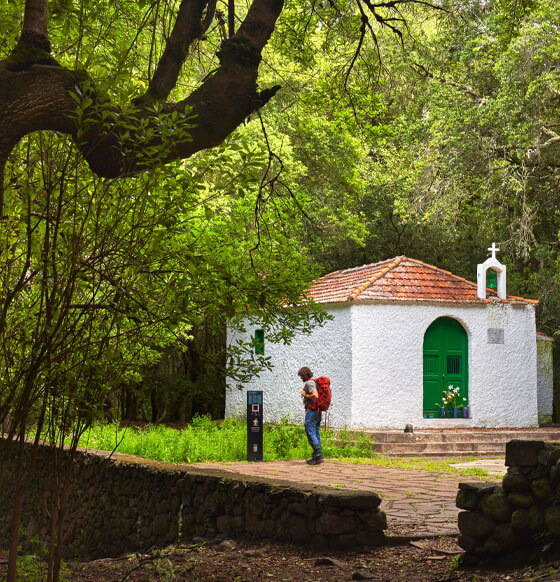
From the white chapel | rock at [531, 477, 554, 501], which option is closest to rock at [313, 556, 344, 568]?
rock at [531, 477, 554, 501]

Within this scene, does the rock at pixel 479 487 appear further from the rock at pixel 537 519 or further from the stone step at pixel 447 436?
the stone step at pixel 447 436

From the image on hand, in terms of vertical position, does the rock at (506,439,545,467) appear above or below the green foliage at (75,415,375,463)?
above

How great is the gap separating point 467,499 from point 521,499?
56 cm

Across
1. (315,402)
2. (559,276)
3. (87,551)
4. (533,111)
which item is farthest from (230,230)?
(559,276)

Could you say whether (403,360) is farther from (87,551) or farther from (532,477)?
(532,477)

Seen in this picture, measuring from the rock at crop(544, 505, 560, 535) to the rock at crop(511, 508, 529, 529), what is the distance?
26 cm

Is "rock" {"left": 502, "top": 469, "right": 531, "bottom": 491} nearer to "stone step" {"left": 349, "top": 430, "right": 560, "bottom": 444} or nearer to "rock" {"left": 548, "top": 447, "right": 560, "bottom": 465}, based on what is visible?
"rock" {"left": 548, "top": 447, "right": 560, "bottom": 465}

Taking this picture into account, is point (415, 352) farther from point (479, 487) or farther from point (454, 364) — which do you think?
point (479, 487)

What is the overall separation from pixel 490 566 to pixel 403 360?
1271 centimetres

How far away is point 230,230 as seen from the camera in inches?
493

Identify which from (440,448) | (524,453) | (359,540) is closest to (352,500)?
(359,540)

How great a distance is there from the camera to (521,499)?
19.1 ft

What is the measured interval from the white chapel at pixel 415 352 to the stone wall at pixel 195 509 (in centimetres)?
865

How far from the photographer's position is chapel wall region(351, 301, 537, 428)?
59.7ft
